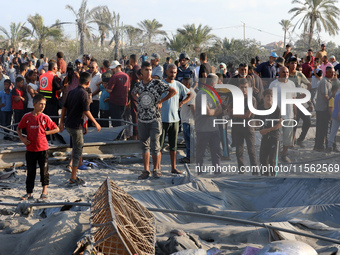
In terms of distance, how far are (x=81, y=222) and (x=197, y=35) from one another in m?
32.1

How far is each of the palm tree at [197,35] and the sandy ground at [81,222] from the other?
92.5 ft

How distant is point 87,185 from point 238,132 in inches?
106

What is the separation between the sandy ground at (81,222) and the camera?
13.0 feet

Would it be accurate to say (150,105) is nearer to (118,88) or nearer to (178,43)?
(118,88)

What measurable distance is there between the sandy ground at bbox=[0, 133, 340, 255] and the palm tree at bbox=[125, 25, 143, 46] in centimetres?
3748

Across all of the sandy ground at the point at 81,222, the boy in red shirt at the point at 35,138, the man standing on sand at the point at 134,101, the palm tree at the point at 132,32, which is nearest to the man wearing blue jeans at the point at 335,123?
the sandy ground at the point at 81,222

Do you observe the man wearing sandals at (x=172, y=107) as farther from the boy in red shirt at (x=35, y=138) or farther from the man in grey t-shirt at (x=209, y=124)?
the boy in red shirt at (x=35, y=138)

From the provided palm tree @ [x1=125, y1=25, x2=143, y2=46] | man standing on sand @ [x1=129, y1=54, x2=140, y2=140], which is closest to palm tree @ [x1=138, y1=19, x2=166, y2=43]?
palm tree @ [x1=125, y1=25, x2=143, y2=46]

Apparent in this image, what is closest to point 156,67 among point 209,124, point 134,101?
point 134,101

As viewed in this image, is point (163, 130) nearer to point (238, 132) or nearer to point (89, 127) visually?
point (238, 132)

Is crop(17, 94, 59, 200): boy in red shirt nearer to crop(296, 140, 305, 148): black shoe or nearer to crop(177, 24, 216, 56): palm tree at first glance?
crop(296, 140, 305, 148): black shoe

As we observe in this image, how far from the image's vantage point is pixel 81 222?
418 centimetres

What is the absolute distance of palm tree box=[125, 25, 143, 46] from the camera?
43.9m

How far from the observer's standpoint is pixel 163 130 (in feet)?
25.1
